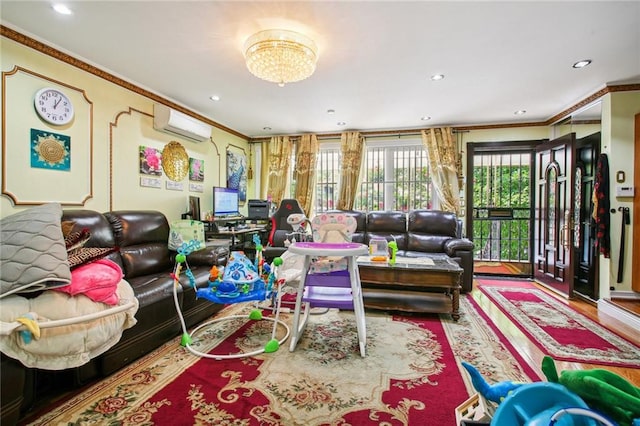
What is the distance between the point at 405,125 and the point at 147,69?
3.76 m

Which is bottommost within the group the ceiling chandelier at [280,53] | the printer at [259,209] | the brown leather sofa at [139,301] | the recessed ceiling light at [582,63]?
the brown leather sofa at [139,301]

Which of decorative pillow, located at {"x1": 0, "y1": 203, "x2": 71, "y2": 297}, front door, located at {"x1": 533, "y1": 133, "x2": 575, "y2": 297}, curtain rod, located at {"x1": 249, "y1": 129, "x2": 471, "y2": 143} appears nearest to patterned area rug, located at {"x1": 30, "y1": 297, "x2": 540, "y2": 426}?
decorative pillow, located at {"x1": 0, "y1": 203, "x2": 71, "y2": 297}

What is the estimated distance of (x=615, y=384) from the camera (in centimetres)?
76

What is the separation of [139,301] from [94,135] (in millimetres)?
1885

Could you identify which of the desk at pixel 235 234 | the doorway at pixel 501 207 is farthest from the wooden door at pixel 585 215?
the desk at pixel 235 234

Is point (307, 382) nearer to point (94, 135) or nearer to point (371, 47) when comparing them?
point (371, 47)

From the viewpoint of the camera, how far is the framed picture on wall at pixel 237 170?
5074 millimetres

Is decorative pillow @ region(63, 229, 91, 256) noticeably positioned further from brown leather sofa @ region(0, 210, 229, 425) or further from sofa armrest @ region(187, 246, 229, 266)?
sofa armrest @ region(187, 246, 229, 266)

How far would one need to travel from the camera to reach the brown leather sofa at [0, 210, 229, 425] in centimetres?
139

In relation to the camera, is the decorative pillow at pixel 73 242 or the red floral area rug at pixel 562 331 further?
the red floral area rug at pixel 562 331

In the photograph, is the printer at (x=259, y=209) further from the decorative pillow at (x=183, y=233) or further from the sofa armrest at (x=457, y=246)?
the sofa armrest at (x=457, y=246)

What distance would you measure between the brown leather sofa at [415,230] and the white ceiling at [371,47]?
1634 millimetres

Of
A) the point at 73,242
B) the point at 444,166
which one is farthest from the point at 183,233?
the point at 444,166

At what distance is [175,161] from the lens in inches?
152
